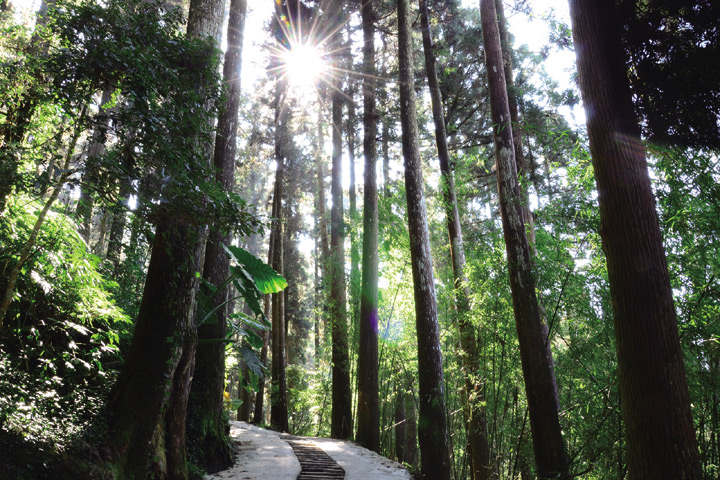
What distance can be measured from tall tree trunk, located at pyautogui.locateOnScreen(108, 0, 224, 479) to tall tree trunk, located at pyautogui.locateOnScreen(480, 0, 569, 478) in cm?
368

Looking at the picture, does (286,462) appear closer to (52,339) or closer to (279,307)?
(52,339)

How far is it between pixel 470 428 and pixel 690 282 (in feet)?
12.4

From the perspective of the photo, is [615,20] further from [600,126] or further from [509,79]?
[509,79]

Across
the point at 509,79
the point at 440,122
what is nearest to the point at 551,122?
the point at 509,79

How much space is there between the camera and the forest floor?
4.79m

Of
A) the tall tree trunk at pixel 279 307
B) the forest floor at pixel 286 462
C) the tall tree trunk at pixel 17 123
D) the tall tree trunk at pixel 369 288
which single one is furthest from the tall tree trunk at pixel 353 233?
the tall tree trunk at pixel 17 123

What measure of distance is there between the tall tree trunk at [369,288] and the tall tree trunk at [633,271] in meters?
5.37

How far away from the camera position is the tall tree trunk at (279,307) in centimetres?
1152

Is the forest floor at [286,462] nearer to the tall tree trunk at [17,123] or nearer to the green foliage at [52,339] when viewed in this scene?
the green foliage at [52,339]

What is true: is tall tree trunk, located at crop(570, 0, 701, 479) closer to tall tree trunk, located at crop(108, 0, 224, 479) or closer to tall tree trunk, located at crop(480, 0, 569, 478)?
tall tree trunk, located at crop(480, 0, 569, 478)

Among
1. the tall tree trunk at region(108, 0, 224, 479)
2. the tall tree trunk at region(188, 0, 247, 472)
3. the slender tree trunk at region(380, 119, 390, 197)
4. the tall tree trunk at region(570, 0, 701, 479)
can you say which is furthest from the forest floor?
the slender tree trunk at region(380, 119, 390, 197)

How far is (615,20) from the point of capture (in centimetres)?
327

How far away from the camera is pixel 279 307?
12.4 metres

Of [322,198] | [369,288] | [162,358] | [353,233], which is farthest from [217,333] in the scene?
[322,198]
